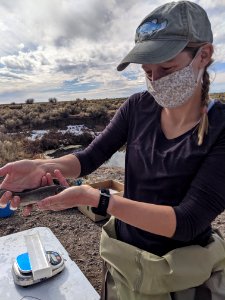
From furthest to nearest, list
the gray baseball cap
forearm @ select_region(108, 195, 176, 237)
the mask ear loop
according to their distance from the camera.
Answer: the mask ear loop → the gray baseball cap → forearm @ select_region(108, 195, 176, 237)

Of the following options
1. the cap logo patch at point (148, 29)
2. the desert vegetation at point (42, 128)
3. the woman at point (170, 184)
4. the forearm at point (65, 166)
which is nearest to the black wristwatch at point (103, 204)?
the woman at point (170, 184)

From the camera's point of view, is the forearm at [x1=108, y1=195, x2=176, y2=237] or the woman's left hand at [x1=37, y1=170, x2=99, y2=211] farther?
the woman's left hand at [x1=37, y1=170, x2=99, y2=211]

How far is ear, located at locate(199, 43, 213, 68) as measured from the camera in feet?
6.13

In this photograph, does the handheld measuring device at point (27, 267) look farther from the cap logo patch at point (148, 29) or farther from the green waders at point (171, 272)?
the cap logo patch at point (148, 29)

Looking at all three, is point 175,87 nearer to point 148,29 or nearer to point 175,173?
point 148,29

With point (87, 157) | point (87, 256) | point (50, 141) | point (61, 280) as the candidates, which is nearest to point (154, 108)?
point (87, 157)

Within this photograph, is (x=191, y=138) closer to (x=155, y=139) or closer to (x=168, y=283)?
(x=155, y=139)

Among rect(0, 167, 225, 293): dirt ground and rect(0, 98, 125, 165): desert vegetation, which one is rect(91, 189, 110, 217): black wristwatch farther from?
rect(0, 98, 125, 165): desert vegetation

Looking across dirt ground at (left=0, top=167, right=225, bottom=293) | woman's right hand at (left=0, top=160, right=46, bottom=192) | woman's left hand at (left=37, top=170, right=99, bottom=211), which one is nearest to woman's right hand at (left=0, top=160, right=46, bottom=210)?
woman's right hand at (left=0, top=160, right=46, bottom=192)

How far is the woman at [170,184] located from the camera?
163 centimetres

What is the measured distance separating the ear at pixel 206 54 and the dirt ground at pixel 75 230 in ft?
10.4

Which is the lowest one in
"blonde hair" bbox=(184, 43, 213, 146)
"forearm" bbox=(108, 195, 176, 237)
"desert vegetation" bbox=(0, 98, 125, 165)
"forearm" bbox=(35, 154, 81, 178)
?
"desert vegetation" bbox=(0, 98, 125, 165)

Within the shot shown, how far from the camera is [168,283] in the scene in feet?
5.57

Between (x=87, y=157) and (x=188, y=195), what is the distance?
3.23 feet
